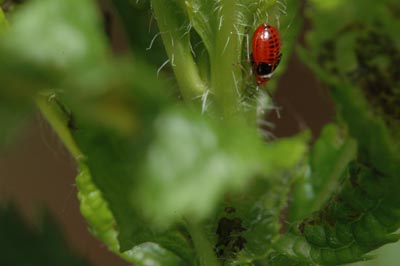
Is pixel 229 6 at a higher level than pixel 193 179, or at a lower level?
higher

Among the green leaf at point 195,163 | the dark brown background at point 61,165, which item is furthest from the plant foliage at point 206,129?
the dark brown background at point 61,165

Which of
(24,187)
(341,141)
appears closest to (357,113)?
(341,141)

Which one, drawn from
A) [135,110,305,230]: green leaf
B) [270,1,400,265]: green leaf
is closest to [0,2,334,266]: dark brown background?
[270,1,400,265]: green leaf

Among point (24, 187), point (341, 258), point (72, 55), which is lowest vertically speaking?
point (341, 258)

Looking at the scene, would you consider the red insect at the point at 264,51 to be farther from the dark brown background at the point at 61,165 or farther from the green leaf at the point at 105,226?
the dark brown background at the point at 61,165

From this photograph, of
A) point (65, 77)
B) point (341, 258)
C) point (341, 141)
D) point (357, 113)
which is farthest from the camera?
point (341, 141)

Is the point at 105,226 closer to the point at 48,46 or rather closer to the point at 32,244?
the point at 32,244

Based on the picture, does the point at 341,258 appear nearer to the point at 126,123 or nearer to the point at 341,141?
the point at 341,141

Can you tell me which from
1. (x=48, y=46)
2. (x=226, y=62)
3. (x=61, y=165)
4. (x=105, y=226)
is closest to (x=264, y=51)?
(x=226, y=62)
